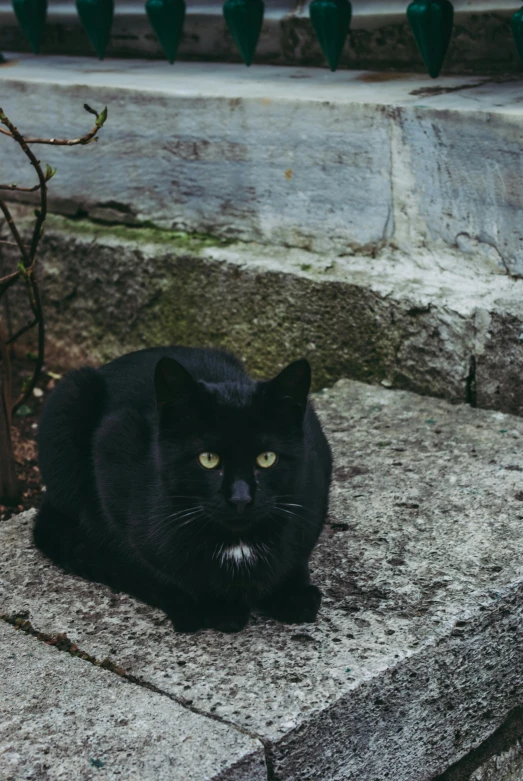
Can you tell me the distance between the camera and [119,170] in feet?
12.5

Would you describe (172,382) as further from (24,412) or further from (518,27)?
(24,412)

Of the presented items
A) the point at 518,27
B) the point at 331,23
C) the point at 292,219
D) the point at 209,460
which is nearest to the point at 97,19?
the point at 331,23

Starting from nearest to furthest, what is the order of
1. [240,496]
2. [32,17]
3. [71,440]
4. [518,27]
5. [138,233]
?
1. [240,496]
2. [71,440]
3. [518,27]
4. [138,233]
5. [32,17]

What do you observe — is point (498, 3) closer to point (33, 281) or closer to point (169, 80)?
point (169, 80)

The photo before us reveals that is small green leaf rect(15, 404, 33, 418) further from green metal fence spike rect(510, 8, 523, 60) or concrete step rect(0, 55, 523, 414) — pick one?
green metal fence spike rect(510, 8, 523, 60)

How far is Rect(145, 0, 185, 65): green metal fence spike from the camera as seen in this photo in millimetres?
3660

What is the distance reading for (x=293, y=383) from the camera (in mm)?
2014

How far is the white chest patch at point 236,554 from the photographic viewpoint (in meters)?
2.04

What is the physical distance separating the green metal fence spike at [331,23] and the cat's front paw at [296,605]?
6.61 feet

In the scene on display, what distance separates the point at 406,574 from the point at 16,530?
0.99 meters

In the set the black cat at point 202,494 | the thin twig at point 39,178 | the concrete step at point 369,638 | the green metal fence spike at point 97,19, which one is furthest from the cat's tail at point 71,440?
the green metal fence spike at point 97,19

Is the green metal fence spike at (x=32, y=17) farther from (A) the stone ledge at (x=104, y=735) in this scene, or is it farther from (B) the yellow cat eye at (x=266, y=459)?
A: (A) the stone ledge at (x=104, y=735)

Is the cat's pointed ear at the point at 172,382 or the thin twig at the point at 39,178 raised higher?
the thin twig at the point at 39,178

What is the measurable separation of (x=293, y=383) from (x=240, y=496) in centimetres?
26
